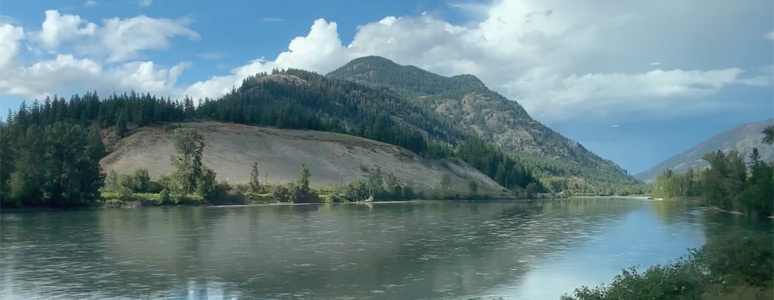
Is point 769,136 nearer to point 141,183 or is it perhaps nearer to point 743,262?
point 743,262

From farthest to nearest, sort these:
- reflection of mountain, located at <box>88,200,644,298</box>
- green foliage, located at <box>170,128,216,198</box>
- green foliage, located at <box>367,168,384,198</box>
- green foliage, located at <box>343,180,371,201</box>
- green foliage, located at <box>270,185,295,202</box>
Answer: green foliage, located at <box>367,168,384,198</box> < green foliage, located at <box>343,180,371,201</box> < green foliage, located at <box>270,185,295,202</box> < green foliage, located at <box>170,128,216,198</box> < reflection of mountain, located at <box>88,200,644,298</box>

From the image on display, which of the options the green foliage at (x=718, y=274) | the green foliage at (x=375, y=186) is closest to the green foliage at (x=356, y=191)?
the green foliage at (x=375, y=186)

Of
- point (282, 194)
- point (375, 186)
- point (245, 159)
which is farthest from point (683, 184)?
point (245, 159)

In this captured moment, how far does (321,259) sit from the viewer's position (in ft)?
136

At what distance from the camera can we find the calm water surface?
3078 centimetres

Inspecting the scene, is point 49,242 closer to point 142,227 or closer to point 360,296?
point 142,227

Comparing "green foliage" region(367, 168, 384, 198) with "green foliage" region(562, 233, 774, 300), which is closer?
"green foliage" region(562, 233, 774, 300)

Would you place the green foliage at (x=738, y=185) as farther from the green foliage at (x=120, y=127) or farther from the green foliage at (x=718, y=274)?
the green foliage at (x=120, y=127)

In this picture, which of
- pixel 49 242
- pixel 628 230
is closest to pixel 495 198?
pixel 628 230

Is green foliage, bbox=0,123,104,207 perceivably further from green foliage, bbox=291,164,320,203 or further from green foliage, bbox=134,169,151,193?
green foliage, bbox=291,164,320,203

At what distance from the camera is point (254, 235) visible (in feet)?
194

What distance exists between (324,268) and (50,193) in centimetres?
8269

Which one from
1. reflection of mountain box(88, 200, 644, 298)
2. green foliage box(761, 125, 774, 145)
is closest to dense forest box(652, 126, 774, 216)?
green foliage box(761, 125, 774, 145)

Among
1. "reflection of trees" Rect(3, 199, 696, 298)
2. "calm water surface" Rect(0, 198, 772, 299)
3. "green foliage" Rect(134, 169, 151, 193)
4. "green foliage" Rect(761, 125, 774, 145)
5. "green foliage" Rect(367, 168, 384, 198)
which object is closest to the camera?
"calm water surface" Rect(0, 198, 772, 299)
